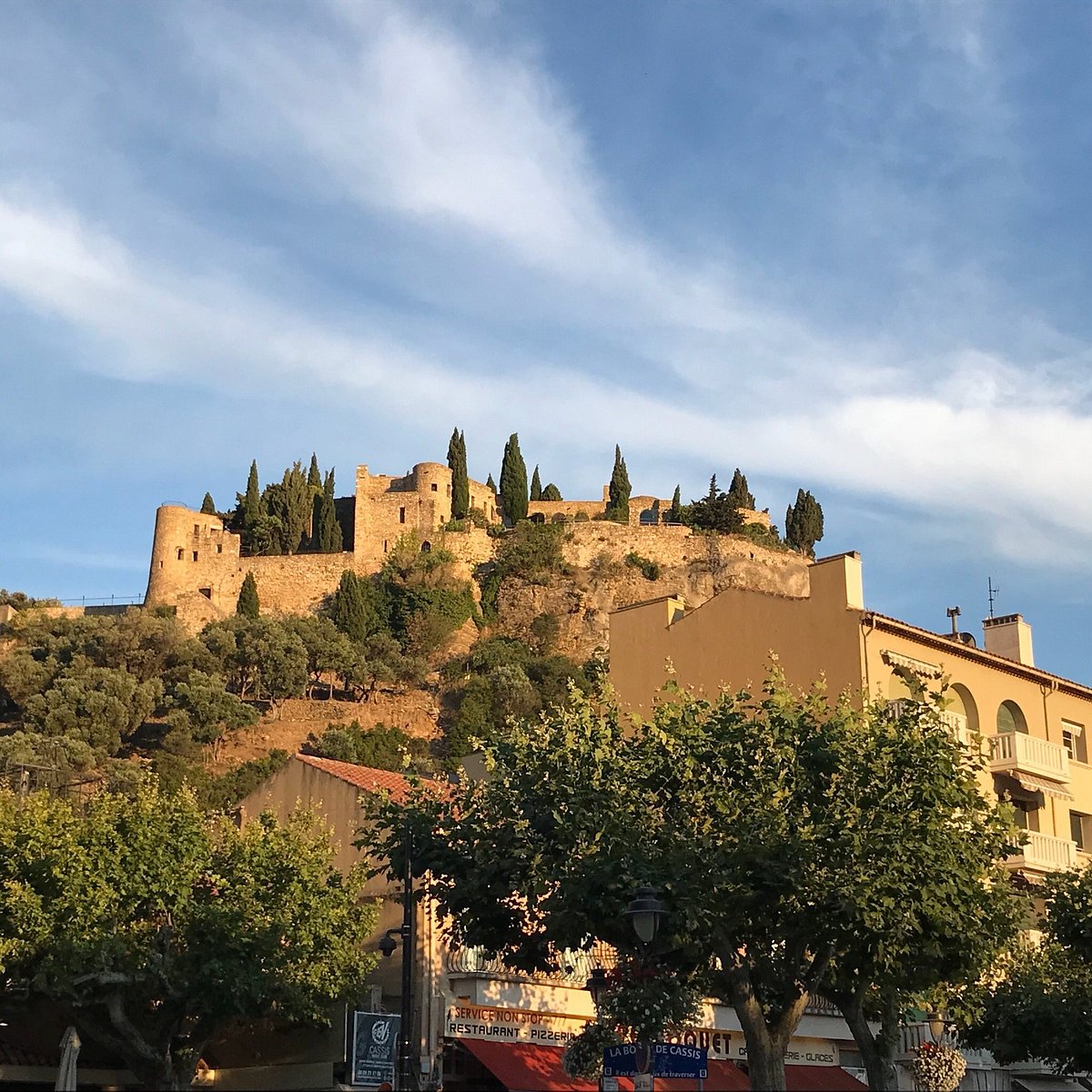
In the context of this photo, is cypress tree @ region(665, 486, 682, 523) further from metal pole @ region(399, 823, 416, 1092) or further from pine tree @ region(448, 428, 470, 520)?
metal pole @ region(399, 823, 416, 1092)

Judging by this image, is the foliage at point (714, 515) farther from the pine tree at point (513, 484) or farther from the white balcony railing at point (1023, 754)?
the white balcony railing at point (1023, 754)

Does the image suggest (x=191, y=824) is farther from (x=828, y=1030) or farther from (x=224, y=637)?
(x=224, y=637)

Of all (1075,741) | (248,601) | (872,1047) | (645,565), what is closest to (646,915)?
(872,1047)

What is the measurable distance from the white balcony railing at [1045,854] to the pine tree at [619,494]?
76398 millimetres

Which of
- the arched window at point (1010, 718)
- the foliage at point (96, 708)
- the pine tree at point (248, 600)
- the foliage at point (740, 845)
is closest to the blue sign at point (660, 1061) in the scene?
the foliage at point (740, 845)

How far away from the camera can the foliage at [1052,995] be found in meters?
26.7

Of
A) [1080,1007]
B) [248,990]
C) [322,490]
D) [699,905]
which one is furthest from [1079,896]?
[322,490]

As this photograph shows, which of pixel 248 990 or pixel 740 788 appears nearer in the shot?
pixel 740 788

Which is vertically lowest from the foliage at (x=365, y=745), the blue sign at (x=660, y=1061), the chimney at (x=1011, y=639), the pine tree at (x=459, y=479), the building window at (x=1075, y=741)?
the blue sign at (x=660, y=1061)

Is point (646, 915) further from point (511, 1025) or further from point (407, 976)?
point (511, 1025)

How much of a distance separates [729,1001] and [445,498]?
89.3 m

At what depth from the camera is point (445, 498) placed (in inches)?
4385

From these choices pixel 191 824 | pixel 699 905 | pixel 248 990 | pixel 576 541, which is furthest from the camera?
pixel 576 541

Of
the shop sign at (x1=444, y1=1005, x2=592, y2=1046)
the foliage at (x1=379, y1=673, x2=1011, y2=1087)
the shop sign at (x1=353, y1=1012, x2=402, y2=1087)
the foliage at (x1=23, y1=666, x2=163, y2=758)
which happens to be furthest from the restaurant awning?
the foliage at (x1=23, y1=666, x2=163, y2=758)
